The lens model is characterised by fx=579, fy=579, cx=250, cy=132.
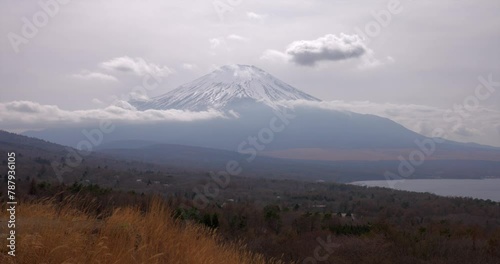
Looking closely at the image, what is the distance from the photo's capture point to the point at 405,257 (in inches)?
497

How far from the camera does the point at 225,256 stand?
7.18 metres

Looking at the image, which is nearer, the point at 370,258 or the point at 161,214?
the point at 161,214

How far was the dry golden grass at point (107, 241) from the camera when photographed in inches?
205

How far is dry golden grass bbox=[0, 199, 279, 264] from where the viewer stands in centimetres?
521

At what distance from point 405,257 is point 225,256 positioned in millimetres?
6685

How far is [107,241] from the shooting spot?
20.0 ft

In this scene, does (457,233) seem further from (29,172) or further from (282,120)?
(282,120)

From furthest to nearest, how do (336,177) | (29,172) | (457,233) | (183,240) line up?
1. (336,177)
2. (29,172)
3. (457,233)
4. (183,240)

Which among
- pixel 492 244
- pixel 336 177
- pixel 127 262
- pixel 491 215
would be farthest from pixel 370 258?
pixel 336 177

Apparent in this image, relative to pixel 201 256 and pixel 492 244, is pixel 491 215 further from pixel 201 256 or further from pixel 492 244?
pixel 201 256

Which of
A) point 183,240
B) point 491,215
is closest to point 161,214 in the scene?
point 183,240

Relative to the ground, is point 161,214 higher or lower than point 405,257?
higher

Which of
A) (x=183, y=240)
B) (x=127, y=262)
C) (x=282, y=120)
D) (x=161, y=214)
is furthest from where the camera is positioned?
(x=282, y=120)

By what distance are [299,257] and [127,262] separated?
7.05m
